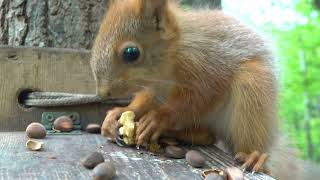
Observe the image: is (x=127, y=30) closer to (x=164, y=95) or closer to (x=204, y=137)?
(x=164, y=95)

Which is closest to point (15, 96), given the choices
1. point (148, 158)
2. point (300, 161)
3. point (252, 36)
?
point (148, 158)

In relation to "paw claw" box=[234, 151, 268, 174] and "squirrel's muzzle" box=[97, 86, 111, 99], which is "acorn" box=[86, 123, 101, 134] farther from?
"paw claw" box=[234, 151, 268, 174]

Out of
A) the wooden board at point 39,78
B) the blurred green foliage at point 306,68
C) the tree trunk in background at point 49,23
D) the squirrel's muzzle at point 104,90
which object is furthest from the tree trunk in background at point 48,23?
the blurred green foliage at point 306,68

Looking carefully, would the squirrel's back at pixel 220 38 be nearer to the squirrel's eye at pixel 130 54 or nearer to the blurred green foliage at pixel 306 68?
the squirrel's eye at pixel 130 54

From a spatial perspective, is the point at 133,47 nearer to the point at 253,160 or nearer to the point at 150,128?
the point at 150,128

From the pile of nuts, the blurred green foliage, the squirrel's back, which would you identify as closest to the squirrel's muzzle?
the pile of nuts

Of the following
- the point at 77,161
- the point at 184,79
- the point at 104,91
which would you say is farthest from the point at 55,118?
the point at 77,161
